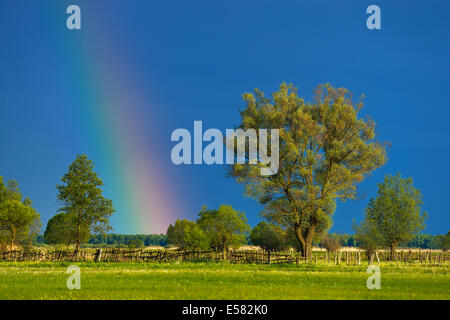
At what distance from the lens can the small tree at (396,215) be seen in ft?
204

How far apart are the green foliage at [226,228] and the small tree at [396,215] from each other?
3283 centimetres

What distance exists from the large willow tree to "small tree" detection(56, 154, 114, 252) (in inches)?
707

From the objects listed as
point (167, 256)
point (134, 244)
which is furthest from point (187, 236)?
point (167, 256)

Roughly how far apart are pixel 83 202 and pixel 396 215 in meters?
40.9

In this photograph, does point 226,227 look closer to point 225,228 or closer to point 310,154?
point 225,228

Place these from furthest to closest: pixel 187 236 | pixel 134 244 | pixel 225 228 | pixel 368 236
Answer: pixel 225 228, pixel 134 244, pixel 187 236, pixel 368 236

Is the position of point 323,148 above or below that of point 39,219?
above

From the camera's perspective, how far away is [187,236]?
77.1 metres

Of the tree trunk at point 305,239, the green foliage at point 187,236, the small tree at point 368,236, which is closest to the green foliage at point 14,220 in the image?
the green foliage at point 187,236

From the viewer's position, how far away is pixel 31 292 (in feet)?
61.6

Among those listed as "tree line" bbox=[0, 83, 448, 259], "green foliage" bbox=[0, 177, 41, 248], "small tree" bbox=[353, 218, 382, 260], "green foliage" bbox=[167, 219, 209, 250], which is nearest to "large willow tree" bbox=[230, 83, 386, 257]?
"tree line" bbox=[0, 83, 448, 259]
